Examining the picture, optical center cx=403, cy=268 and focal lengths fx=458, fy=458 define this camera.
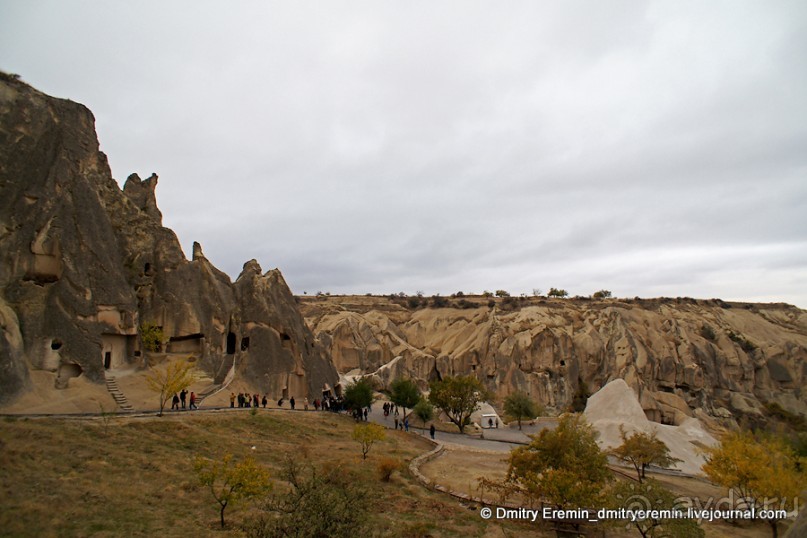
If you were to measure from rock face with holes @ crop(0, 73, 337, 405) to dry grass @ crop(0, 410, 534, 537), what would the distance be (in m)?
6.23

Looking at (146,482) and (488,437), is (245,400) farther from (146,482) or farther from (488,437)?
(488,437)

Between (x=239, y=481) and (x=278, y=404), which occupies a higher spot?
(x=239, y=481)

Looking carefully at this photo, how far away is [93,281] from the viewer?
25266mm

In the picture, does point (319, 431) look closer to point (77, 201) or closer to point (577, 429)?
point (577, 429)

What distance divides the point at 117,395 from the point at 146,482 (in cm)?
1209

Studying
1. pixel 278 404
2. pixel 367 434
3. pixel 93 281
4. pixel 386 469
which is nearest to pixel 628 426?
pixel 367 434

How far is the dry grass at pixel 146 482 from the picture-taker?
10.6 meters

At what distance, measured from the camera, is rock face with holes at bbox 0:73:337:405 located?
2259cm

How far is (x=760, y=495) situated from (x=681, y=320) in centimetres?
6035

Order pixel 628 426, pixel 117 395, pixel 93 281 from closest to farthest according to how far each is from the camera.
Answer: pixel 117 395
pixel 93 281
pixel 628 426

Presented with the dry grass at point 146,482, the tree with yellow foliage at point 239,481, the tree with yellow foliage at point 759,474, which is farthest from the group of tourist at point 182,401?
the tree with yellow foliage at point 759,474

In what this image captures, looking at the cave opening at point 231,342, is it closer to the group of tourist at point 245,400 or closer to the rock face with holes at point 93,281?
the rock face with holes at point 93,281

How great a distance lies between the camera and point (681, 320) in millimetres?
68625

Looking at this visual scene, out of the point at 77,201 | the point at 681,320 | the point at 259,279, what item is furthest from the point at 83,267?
the point at 681,320
